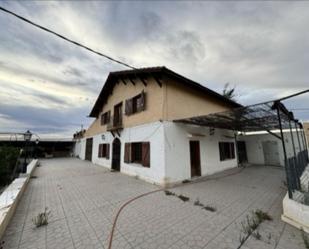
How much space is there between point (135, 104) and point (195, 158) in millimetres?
4944

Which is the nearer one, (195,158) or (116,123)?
(195,158)

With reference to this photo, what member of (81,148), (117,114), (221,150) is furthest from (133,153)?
(81,148)

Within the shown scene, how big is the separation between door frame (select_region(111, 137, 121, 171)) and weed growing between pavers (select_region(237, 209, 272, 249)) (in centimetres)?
840

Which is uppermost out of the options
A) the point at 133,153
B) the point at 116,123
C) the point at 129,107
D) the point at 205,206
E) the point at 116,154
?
the point at 129,107

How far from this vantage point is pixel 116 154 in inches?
431

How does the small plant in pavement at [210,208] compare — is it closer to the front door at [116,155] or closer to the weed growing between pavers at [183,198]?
Result: the weed growing between pavers at [183,198]

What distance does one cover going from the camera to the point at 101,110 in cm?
1502

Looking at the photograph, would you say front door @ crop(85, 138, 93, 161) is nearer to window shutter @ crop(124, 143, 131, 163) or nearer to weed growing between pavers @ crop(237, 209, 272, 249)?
window shutter @ crop(124, 143, 131, 163)

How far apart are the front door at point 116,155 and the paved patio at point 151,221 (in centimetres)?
457

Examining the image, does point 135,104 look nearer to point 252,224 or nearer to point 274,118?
point 274,118

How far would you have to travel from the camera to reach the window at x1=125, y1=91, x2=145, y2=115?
27.2 feet

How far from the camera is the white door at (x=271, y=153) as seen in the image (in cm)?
1185

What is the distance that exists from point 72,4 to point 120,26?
140 centimetres

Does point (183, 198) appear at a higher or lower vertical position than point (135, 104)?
lower
